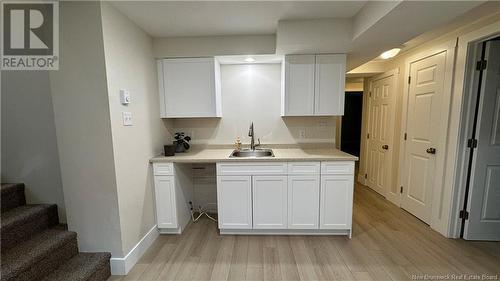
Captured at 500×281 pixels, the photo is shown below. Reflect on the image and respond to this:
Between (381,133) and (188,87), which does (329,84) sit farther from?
(381,133)

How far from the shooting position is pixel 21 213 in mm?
1702

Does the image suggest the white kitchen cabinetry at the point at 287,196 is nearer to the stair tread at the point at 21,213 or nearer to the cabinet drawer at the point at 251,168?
the cabinet drawer at the point at 251,168

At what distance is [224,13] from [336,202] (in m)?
2.20

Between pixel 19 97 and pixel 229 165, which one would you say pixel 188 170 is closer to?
pixel 229 165

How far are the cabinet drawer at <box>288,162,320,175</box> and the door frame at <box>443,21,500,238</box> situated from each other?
4.81 feet

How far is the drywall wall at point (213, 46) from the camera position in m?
2.39

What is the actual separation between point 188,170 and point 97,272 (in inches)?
54.2

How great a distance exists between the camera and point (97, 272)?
1661 millimetres

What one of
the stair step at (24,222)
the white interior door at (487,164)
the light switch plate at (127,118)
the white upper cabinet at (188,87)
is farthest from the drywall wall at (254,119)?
the stair step at (24,222)

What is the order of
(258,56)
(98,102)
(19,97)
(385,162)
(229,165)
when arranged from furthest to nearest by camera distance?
1. (385,162)
2. (258,56)
3. (229,165)
4. (19,97)
5. (98,102)

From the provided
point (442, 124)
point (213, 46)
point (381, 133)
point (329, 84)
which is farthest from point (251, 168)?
point (381, 133)

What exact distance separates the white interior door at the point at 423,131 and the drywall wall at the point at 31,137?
3995 millimetres

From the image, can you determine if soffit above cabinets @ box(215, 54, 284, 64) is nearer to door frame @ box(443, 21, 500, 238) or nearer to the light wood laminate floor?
door frame @ box(443, 21, 500, 238)

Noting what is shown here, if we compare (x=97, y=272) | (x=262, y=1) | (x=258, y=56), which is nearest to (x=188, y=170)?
(x=97, y=272)
